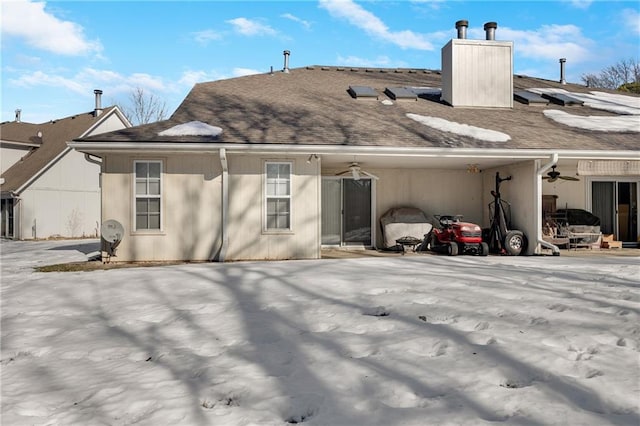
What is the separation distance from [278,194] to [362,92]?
5.12 meters

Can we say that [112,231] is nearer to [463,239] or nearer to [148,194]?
[148,194]

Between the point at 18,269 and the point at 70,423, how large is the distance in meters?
8.73

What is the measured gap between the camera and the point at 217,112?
1178cm

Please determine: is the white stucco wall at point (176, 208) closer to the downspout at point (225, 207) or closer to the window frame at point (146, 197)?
the window frame at point (146, 197)

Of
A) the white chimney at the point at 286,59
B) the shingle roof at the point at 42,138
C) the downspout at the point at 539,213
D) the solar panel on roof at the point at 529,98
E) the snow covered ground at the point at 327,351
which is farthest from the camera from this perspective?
the shingle roof at the point at 42,138

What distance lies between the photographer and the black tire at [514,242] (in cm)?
1109

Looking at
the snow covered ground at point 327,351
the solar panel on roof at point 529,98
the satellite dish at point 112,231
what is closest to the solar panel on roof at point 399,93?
the solar panel on roof at point 529,98

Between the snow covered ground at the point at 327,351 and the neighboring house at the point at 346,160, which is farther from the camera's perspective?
the neighboring house at the point at 346,160

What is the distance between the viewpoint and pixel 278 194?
1046cm

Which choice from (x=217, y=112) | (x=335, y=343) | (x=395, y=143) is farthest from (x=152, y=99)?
(x=335, y=343)

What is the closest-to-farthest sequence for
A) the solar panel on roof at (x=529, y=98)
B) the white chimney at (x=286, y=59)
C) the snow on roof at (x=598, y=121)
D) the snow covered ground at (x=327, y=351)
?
the snow covered ground at (x=327, y=351) < the snow on roof at (x=598, y=121) < the solar panel on roof at (x=529, y=98) < the white chimney at (x=286, y=59)

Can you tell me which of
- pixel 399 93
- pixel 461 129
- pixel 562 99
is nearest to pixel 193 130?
pixel 461 129

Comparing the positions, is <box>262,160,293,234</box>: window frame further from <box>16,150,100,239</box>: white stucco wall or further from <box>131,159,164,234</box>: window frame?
<box>16,150,100,239</box>: white stucco wall

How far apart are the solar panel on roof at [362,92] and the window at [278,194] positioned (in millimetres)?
4397
